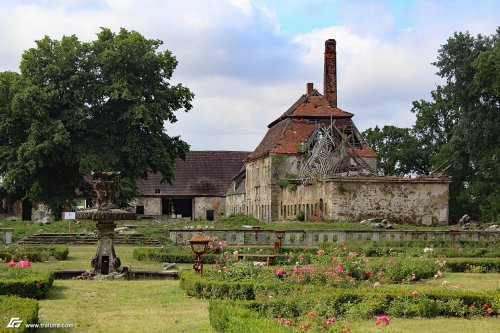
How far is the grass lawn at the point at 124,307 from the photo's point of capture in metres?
13.9

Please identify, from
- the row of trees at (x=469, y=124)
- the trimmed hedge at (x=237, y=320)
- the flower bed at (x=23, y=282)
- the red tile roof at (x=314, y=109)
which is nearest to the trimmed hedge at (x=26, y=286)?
the flower bed at (x=23, y=282)

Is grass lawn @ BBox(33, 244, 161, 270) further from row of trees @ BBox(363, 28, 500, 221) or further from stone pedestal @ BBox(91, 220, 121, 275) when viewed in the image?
row of trees @ BBox(363, 28, 500, 221)

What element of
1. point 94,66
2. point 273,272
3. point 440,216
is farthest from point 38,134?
point 273,272

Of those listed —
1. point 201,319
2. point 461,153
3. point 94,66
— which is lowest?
point 201,319

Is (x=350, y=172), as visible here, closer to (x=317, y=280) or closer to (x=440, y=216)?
(x=440, y=216)

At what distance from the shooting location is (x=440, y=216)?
49781mm

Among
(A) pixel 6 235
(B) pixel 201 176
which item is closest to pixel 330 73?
(B) pixel 201 176

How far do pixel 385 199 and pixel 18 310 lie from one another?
3807cm

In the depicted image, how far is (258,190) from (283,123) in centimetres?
632

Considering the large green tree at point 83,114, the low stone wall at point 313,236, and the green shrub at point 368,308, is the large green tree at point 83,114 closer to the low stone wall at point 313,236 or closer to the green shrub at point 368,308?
the low stone wall at point 313,236

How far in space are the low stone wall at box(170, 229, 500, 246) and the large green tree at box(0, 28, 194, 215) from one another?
12.3 metres

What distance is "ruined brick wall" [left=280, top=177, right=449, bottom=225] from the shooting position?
48188mm

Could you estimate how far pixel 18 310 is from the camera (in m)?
12.6

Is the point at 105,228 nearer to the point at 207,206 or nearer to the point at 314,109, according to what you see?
the point at 314,109
